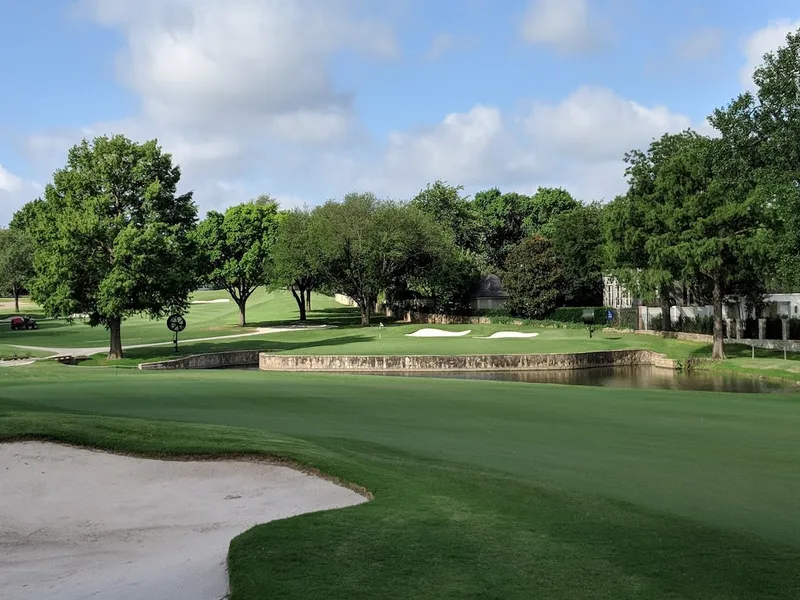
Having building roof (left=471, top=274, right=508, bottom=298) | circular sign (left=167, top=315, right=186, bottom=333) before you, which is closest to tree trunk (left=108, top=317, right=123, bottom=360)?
A: circular sign (left=167, top=315, right=186, bottom=333)

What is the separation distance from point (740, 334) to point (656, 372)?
555 inches

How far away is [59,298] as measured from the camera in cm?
4006

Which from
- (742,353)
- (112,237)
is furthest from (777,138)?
(112,237)

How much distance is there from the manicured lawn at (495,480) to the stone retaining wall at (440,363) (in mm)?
20902

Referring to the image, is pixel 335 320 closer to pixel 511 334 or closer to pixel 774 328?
pixel 511 334

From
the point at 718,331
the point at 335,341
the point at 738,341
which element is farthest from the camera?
the point at 335,341

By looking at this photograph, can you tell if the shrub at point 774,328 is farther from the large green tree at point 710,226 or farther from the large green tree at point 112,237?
the large green tree at point 112,237

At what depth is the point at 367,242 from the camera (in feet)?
228

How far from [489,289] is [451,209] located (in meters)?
15.1

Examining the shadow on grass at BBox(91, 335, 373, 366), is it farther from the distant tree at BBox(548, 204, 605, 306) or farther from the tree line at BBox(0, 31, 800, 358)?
the distant tree at BBox(548, 204, 605, 306)

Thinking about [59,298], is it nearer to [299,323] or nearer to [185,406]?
[185,406]

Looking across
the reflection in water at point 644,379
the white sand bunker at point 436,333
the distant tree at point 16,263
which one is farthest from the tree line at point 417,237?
the distant tree at point 16,263

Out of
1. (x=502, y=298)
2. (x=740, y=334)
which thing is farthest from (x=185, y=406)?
(x=502, y=298)

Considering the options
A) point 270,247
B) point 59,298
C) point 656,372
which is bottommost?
point 656,372
